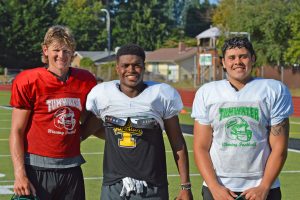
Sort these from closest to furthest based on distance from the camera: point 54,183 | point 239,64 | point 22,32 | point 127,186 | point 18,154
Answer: point 239,64
point 127,186
point 18,154
point 54,183
point 22,32

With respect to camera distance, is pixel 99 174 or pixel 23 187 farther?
pixel 99 174

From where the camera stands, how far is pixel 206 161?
4.80 meters

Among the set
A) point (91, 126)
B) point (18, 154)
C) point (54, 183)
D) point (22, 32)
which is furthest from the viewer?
point (22, 32)

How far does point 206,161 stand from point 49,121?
3.59 feet

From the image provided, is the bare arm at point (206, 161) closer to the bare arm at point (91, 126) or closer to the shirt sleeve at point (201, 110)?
the shirt sleeve at point (201, 110)

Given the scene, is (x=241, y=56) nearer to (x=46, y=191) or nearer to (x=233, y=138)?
(x=233, y=138)

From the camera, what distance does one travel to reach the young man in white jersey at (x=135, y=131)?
498cm

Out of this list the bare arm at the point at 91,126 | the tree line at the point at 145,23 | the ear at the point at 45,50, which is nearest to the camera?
the ear at the point at 45,50

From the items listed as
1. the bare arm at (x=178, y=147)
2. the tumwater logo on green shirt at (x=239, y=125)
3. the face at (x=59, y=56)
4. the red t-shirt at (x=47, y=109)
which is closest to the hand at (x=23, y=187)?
the red t-shirt at (x=47, y=109)

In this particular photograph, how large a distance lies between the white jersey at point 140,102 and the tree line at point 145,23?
3894cm

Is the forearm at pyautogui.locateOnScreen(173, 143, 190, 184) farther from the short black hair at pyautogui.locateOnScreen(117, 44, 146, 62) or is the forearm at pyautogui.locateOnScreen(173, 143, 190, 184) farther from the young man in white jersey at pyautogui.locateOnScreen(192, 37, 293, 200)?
the short black hair at pyautogui.locateOnScreen(117, 44, 146, 62)

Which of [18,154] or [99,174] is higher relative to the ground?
[18,154]

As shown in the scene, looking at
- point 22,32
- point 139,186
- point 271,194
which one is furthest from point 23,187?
point 22,32

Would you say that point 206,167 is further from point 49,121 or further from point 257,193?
point 49,121
